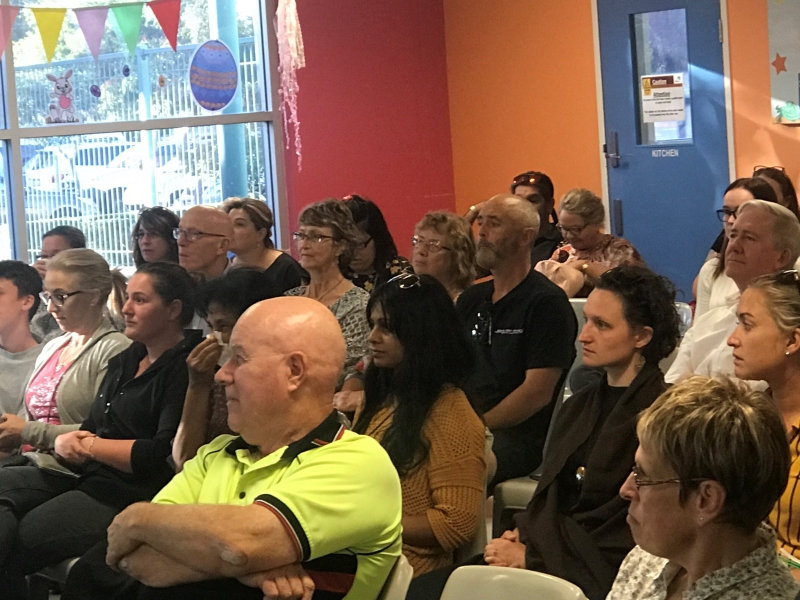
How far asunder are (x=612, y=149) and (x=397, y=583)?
212 inches

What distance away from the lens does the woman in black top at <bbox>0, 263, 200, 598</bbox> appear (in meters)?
3.13

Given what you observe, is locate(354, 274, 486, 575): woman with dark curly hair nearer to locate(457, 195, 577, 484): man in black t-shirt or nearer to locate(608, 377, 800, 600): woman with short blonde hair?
locate(457, 195, 577, 484): man in black t-shirt

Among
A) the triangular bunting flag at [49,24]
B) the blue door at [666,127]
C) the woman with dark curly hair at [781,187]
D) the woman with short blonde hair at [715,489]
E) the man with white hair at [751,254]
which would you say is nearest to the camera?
the woman with short blonde hair at [715,489]

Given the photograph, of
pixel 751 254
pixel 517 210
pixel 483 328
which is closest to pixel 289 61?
pixel 517 210

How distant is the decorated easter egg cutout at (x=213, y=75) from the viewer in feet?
22.7

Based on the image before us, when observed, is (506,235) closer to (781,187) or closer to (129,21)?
(781,187)

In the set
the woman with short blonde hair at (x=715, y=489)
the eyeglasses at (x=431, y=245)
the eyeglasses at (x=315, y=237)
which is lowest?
the woman with short blonde hair at (x=715, y=489)

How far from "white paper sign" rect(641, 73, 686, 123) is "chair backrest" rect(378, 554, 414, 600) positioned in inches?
205

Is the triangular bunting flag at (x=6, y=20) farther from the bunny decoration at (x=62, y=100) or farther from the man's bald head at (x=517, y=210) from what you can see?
the man's bald head at (x=517, y=210)

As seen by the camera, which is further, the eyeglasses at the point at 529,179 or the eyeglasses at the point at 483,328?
the eyeglasses at the point at 529,179

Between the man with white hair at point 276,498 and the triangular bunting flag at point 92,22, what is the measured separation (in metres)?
4.51

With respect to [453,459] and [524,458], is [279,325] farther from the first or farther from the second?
[524,458]

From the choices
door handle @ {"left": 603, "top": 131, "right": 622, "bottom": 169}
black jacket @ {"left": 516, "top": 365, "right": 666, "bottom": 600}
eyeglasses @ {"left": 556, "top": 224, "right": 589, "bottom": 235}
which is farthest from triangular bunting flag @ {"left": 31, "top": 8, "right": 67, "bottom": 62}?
black jacket @ {"left": 516, "top": 365, "right": 666, "bottom": 600}

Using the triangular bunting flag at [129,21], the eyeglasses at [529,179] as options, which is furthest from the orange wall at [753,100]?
the triangular bunting flag at [129,21]
